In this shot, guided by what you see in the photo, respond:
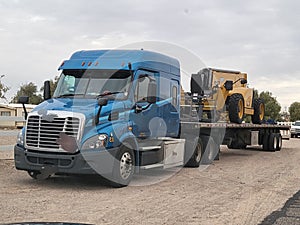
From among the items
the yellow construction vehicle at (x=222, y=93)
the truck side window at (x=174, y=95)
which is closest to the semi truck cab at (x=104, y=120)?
the truck side window at (x=174, y=95)

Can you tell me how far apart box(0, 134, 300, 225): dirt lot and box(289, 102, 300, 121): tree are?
89752mm

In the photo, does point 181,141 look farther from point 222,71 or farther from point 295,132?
point 295,132

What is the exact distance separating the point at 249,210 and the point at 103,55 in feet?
16.9

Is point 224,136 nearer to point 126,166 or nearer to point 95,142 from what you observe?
point 126,166

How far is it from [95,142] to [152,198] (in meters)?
1.63

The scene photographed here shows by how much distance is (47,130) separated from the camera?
31.2 feet

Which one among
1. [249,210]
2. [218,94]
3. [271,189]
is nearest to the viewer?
[249,210]

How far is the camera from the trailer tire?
14828 mm

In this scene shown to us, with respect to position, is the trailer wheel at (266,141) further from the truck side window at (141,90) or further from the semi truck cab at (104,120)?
the truck side window at (141,90)

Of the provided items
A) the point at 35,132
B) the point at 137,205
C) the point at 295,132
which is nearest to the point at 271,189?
the point at 137,205

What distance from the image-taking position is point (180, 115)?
515 inches

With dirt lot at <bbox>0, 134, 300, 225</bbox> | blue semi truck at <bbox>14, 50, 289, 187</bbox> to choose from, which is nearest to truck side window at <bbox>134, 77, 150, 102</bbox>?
blue semi truck at <bbox>14, 50, 289, 187</bbox>

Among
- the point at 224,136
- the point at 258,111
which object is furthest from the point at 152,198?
the point at 258,111

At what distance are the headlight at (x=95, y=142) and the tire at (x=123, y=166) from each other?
45 cm
